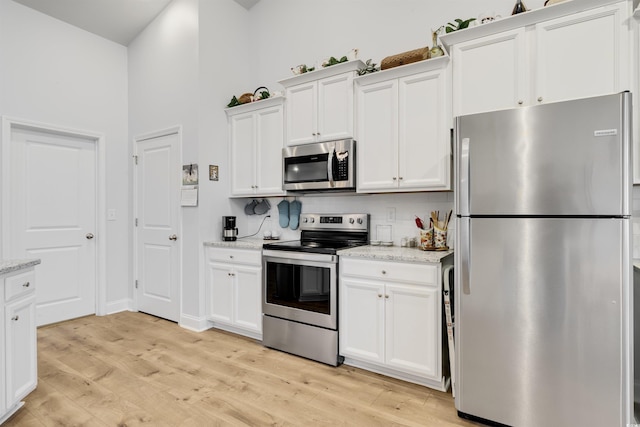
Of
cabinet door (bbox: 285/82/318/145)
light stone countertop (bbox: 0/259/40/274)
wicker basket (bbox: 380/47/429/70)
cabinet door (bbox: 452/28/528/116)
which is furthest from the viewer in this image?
cabinet door (bbox: 285/82/318/145)

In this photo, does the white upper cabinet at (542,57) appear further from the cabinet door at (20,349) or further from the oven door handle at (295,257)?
the cabinet door at (20,349)

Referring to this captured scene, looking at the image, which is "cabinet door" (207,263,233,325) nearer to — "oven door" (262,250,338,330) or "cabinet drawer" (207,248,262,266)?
"cabinet drawer" (207,248,262,266)

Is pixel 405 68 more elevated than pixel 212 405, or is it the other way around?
pixel 405 68

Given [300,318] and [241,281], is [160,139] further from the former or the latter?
[300,318]

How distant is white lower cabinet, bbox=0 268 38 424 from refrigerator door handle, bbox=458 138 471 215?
103 inches

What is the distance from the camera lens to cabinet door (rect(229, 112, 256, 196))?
11.6 feet

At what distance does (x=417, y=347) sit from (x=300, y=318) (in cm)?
96

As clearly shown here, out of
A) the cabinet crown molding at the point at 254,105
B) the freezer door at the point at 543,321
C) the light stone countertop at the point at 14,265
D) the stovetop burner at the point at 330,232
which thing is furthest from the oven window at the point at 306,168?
the light stone countertop at the point at 14,265

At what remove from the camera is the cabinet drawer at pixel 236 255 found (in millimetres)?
3086

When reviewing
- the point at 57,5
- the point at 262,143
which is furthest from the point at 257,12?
the point at 57,5

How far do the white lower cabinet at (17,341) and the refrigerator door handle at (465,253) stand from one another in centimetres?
257

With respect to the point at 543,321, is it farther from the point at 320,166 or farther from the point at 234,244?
the point at 234,244

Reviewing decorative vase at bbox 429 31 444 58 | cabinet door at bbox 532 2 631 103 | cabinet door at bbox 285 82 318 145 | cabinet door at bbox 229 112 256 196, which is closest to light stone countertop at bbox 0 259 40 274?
cabinet door at bbox 229 112 256 196

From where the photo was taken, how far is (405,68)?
2.55m
